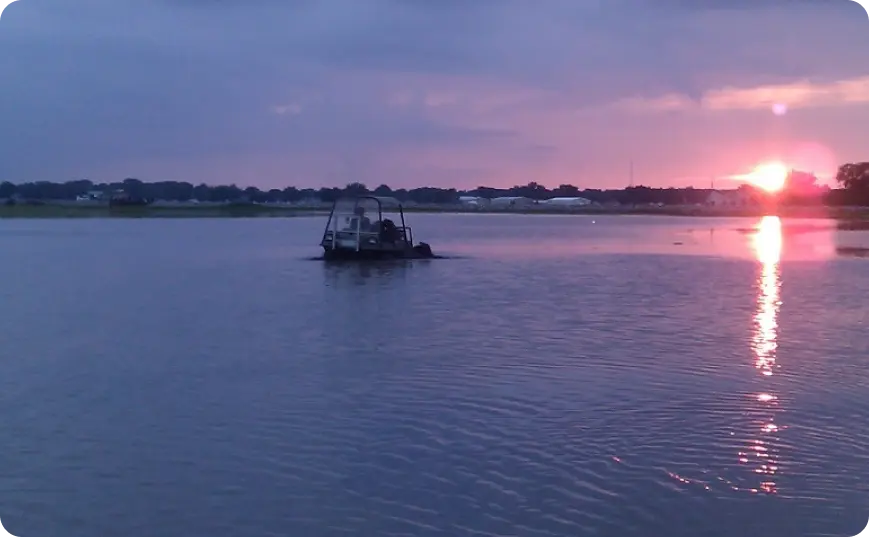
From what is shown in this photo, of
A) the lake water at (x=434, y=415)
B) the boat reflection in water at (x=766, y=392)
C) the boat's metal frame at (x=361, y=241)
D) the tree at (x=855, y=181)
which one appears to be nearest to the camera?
the lake water at (x=434, y=415)

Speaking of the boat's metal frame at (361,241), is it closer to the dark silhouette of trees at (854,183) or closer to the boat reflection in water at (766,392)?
the boat reflection in water at (766,392)

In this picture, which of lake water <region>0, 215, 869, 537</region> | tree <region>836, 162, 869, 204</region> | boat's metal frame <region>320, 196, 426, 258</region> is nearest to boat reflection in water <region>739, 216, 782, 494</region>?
lake water <region>0, 215, 869, 537</region>

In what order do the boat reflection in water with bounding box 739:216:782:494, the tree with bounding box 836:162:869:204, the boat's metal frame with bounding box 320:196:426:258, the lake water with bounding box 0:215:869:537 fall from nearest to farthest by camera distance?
the lake water with bounding box 0:215:869:537 → the boat reflection in water with bounding box 739:216:782:494 → the boat's metal frame with bounding box 320:196:426:258 → the tree with bounding box 836:162:869:204

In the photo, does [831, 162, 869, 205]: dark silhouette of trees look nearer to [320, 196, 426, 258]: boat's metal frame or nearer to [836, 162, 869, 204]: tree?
[836, 162, 869, 204]: tree

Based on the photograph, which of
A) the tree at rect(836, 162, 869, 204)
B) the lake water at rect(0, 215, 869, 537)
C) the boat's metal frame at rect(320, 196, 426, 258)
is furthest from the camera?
the tree at rect(836, 162, 869, 204)

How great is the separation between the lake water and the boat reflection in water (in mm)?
49

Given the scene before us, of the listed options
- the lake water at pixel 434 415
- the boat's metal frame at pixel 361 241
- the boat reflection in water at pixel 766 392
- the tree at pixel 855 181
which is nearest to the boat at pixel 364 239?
the boat's metal frame at pixel 361 241

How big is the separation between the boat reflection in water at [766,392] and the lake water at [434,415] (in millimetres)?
49

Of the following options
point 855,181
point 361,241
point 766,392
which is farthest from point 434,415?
point 855,181

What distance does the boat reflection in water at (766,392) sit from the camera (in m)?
10.2

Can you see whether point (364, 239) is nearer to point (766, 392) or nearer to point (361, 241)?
point (361, 241)

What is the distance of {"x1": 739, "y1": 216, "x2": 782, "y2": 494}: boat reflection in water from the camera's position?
33.6 ft

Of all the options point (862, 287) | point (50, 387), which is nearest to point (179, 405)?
point (50, 387)

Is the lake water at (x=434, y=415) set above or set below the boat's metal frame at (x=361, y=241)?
below
